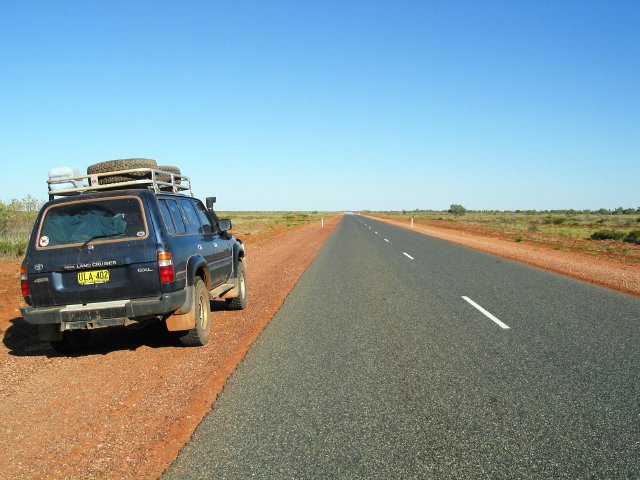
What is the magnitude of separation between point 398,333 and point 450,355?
1116 millimetres

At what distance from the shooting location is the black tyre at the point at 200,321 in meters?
5.93

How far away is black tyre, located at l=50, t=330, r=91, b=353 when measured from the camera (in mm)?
5969

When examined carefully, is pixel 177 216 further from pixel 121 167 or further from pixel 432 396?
pixel 432 396

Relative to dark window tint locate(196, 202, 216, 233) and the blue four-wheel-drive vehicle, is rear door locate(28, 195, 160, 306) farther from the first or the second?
dark window tint locate(196, 202, 216, 233)

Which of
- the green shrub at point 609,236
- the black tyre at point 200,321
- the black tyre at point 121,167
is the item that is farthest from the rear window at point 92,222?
the green shrub at point 609,236

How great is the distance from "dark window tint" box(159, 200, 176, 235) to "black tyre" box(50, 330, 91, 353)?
1.88m

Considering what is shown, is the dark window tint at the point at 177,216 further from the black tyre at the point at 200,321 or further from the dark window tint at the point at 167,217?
the black tyre at the point at 200,321

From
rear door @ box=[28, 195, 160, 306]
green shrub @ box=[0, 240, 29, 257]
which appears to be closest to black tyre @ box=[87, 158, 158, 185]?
rear door @ box=[28, 195, 160, 306]

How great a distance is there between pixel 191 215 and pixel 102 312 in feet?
7.32

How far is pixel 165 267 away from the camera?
5.22 metres

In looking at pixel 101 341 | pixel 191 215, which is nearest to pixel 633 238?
pixel 191 215

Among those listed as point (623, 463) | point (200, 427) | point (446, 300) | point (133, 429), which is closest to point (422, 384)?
point (623, 463)

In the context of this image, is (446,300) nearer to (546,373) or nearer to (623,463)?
(546,373)

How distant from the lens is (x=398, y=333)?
6492 mm
